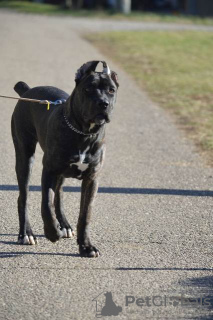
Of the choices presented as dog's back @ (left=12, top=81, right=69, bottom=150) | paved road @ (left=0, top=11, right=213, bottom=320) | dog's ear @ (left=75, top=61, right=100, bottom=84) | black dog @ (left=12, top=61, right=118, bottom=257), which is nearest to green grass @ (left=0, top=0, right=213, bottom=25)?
paved road @ (left=0, top=11, right=213, bottom=320)

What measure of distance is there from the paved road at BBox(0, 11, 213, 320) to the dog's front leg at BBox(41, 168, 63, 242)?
0.19 metres

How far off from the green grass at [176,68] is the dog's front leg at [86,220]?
3856mm

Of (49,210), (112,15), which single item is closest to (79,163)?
(49,210)

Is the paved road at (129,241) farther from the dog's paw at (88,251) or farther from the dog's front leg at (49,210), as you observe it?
the dog's front leg at (49,210)

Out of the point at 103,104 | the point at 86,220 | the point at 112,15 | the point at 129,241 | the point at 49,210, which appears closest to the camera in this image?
the point at 103,104

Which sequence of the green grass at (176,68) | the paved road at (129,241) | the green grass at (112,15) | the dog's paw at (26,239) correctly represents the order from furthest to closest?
the green grass at (112,15)
the green grass at (176,68)
the dog's paw at (26,239)
the paved road at (129,241)

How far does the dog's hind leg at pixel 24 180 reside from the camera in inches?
229

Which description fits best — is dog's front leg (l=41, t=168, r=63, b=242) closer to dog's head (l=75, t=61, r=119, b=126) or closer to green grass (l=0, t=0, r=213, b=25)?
dog's head (l=75, t=61, r=119, b=126)

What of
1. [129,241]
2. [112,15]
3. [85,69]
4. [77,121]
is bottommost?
[112,15]

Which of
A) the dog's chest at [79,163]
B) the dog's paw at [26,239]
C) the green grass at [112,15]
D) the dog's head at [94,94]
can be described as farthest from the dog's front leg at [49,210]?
the green grass at [112,15]

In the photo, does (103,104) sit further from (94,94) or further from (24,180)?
(24,180)

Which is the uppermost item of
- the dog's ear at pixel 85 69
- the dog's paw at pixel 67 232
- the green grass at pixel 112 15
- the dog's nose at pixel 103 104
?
the dog's ear at pixel 85 69

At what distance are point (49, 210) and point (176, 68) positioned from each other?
12.7 metres

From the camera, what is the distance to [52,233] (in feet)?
18.0
